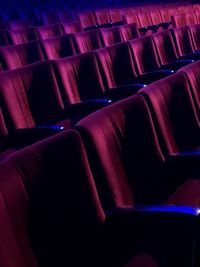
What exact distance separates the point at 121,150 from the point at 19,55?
2.16 ft

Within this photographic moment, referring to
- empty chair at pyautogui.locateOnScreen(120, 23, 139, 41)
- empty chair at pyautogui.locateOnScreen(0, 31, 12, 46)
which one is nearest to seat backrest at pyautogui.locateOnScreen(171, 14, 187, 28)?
empty chair at pyautogui.locateOnScreen(120, 23, 139, 41)

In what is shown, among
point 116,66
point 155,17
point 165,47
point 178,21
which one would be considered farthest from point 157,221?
point 155,17

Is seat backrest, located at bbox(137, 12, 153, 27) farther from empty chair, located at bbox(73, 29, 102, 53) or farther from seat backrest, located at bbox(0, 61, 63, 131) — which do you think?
seat backrest, located at bbox(0, 61, 63, 131)

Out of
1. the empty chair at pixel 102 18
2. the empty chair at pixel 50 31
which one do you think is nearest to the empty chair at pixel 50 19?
the empty chair at pixel 102 18

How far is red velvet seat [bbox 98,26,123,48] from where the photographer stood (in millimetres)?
1340

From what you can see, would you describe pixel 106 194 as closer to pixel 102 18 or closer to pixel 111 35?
pixel 111 35

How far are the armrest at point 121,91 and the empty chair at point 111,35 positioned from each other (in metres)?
0.54

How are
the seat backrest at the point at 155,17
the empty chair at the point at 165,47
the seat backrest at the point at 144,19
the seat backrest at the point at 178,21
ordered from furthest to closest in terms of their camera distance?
the seat backrest at the point at 155,17
the seat backrest at the point at 144,19
the seat backrest at the point at 178,21
the empty chair at the point at 165,47

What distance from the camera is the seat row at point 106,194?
327 millimetres

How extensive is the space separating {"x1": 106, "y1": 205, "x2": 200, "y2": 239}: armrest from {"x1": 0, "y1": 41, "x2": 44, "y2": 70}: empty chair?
680mm

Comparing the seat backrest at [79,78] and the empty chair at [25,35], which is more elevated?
the empty chair at [25,35]

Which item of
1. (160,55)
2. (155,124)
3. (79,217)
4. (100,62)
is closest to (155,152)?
(155,124)

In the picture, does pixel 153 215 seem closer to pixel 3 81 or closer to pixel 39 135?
pixel 39 135

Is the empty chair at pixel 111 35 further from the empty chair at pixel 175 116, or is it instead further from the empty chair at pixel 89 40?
the empty chair at pixel 175 116
